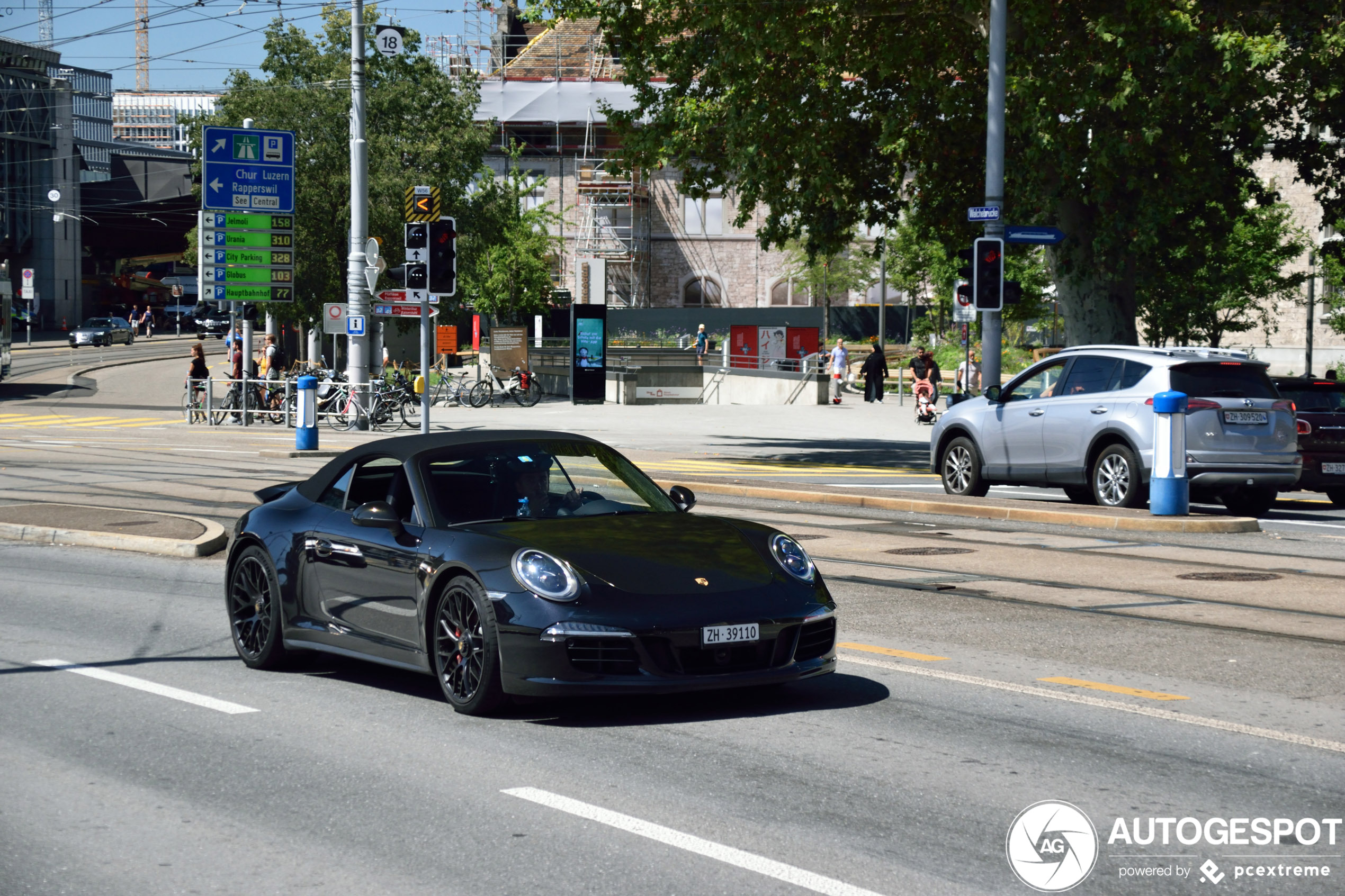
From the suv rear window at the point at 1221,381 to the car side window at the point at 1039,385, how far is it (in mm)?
1582

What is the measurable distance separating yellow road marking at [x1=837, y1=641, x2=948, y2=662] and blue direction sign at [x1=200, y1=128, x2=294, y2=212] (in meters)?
28.5

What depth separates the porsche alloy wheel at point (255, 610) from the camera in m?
8.20

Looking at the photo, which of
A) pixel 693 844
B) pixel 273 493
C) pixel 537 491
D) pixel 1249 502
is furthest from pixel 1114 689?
pixel 1249 502

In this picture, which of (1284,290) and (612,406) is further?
(1284,290)

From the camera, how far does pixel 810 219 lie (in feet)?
89.8

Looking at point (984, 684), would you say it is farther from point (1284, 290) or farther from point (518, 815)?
point (1284, 290)

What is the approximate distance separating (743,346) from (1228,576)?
1638 inches

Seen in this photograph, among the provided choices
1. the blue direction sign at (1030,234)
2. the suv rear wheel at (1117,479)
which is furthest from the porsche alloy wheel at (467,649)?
the blue direction sign at (1030,234)

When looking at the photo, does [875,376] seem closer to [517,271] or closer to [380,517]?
[517,271]

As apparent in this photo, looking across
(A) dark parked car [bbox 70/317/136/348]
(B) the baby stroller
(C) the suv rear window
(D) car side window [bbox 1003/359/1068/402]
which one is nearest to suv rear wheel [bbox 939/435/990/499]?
(D) car side window [bbox 1003/359/1068/402]

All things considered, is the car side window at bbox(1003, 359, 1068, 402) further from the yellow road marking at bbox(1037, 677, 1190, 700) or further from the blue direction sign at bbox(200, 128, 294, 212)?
the blue direction sign at bbox(200, 128, 294, 212)

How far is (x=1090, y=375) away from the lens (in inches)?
650

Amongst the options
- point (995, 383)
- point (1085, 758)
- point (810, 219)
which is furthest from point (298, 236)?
point (1085, 758)

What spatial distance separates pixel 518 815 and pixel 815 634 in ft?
6.66
